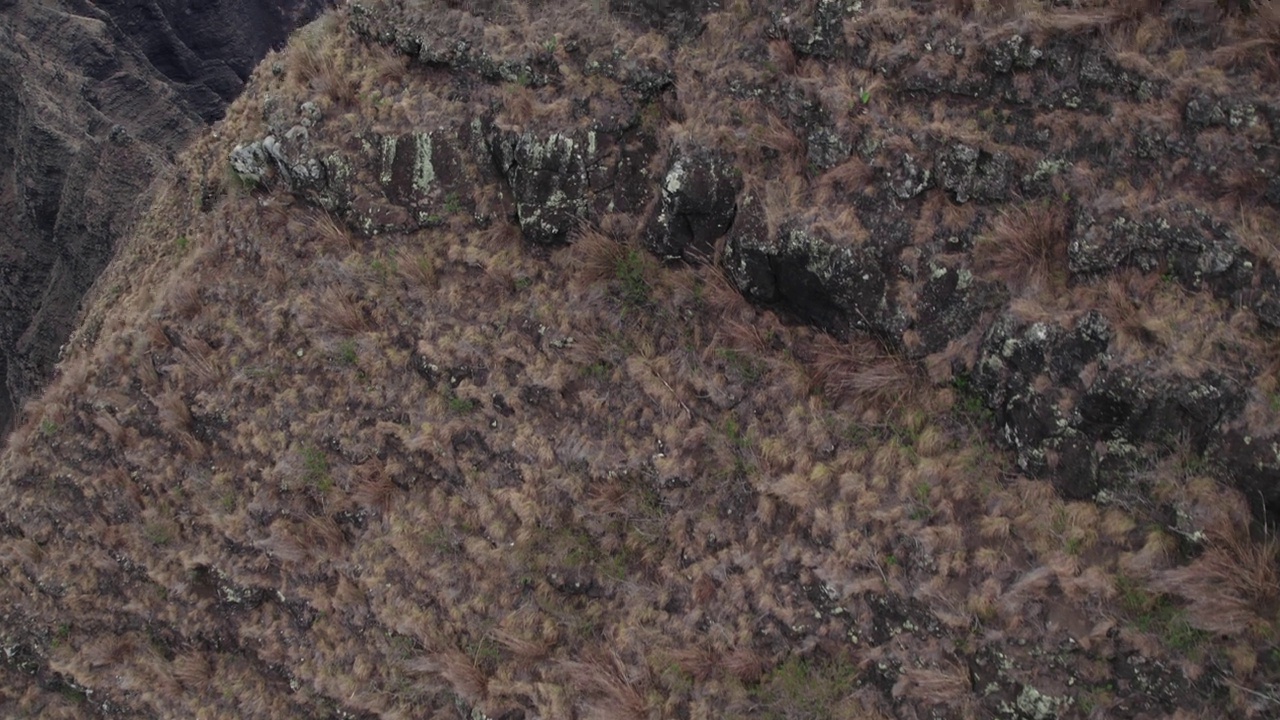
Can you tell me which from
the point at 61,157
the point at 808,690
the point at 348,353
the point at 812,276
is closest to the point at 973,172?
the point at 812,276

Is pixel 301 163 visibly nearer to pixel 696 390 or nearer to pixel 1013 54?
pixel 696 390

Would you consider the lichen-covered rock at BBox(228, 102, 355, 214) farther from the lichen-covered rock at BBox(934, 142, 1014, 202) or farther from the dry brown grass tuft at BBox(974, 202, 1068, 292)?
the dry brown grass tuft at BBox(974, 202, 1068, 292)

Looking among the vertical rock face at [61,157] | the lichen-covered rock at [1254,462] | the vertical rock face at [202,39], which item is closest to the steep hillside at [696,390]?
the lichen-covered rock at [1254,462]

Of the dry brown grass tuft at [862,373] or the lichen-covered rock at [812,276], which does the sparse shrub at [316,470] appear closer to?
the lichen-covered rock at [812,276]

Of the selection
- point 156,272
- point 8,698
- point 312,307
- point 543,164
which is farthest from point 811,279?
point 8,698

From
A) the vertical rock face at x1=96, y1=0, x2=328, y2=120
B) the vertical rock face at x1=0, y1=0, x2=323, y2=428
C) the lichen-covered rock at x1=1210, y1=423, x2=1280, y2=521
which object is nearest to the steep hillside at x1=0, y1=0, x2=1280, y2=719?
the lichen-covered rock at x1=1210, y1=423, x2=1280, y2=521
